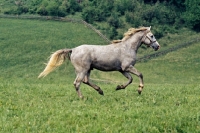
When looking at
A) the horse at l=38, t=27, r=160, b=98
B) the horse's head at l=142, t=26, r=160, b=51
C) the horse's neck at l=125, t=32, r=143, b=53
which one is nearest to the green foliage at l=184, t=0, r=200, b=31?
the horse's head at l=142, t=26, r=160, b=51

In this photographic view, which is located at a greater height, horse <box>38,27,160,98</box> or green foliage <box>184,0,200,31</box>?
horse <box>38,27,160,98</box>

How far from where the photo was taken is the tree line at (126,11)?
240 feet

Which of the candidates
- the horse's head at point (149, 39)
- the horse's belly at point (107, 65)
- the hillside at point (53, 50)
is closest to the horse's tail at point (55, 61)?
the horse's belly at point (107, 65)

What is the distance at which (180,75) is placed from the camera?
51094mm

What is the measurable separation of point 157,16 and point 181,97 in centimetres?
6190

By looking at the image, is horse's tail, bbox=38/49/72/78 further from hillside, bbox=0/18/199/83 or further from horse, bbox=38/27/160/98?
hillside, bbox=0/18/199/83

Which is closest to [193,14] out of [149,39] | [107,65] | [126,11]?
[126,11]

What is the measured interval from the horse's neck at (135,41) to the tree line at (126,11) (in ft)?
169

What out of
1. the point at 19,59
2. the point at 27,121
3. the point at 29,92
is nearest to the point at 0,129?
the point at 27,121

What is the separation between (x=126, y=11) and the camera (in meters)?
77.0

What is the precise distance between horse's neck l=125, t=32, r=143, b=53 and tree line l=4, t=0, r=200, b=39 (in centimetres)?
5154

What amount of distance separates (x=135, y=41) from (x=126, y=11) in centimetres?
6091

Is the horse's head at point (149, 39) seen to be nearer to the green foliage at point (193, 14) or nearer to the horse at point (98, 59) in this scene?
the horse at point (98, 59)

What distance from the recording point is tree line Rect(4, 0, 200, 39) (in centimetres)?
7301
